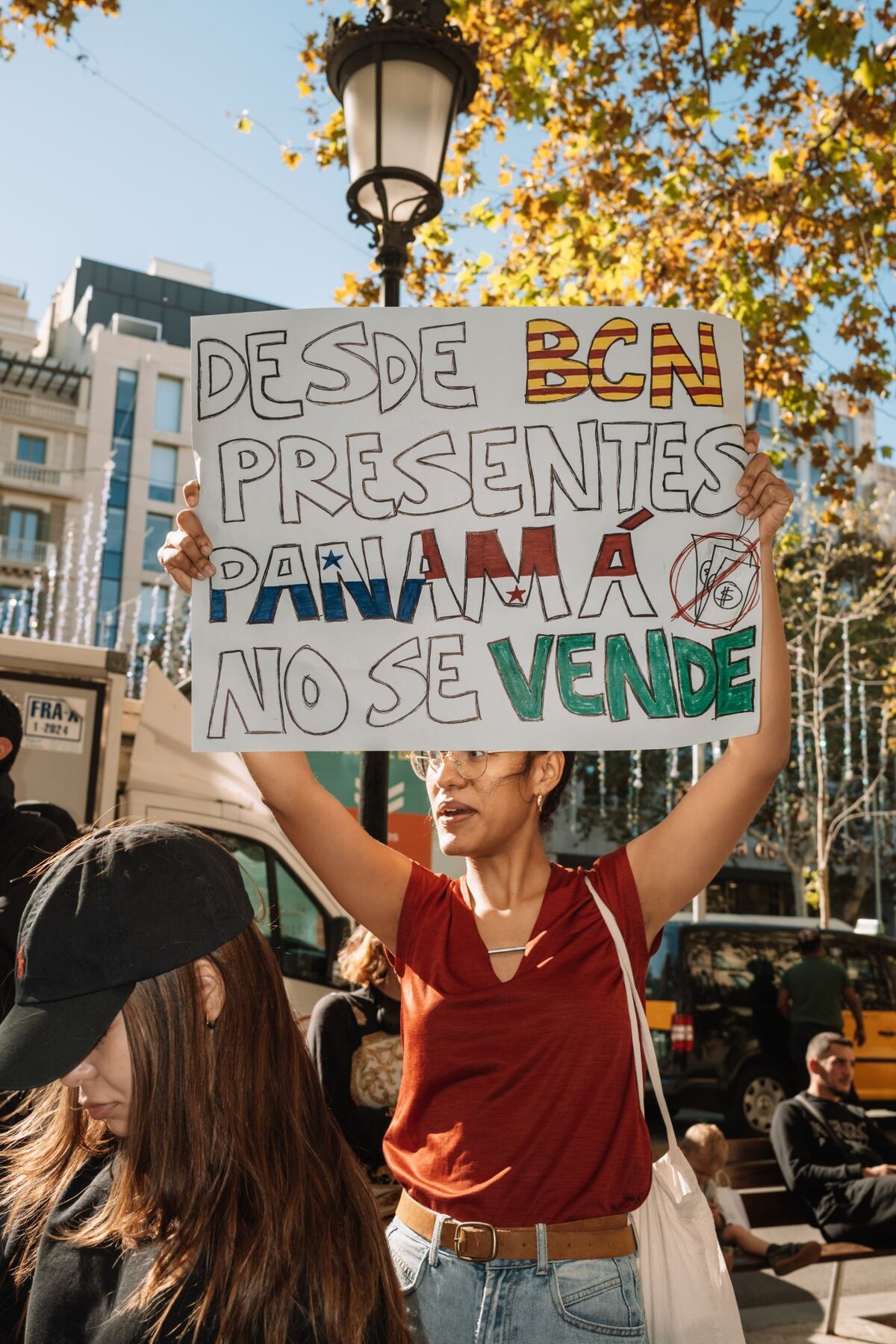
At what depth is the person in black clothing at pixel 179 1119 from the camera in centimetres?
130

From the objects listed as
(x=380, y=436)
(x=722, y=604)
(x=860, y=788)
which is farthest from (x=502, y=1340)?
(x=860, y=788)

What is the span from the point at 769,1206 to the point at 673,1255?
4378mm

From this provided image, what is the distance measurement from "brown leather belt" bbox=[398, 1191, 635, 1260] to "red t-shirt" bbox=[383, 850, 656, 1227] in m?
0.02

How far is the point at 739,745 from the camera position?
2297 mm

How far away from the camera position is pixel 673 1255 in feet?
6.91

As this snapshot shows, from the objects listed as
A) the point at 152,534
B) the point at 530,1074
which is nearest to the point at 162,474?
the point at 152,534

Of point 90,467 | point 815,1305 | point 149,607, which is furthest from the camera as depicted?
point 90,467

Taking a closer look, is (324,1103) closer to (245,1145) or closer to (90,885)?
(245,1145)

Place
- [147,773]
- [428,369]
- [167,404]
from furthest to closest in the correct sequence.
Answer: [167,404] → [147,773] → [428,369]

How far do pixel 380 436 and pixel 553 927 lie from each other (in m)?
1.00

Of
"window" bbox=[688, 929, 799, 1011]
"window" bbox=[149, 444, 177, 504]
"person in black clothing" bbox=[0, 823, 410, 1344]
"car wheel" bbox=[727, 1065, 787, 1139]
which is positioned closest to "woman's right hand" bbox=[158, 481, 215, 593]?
"person in black clothing" bbox=[0, 823, 410, 1344]

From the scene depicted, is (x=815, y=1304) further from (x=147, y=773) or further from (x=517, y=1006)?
(x=517, y=1006)

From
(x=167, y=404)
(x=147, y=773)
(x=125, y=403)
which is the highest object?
(x=167, y=404)

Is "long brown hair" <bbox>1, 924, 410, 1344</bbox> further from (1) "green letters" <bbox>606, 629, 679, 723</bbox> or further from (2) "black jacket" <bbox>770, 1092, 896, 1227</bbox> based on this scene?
(2) "black jacket" <bbox>770, 1092, 896, 1227</bbox>
